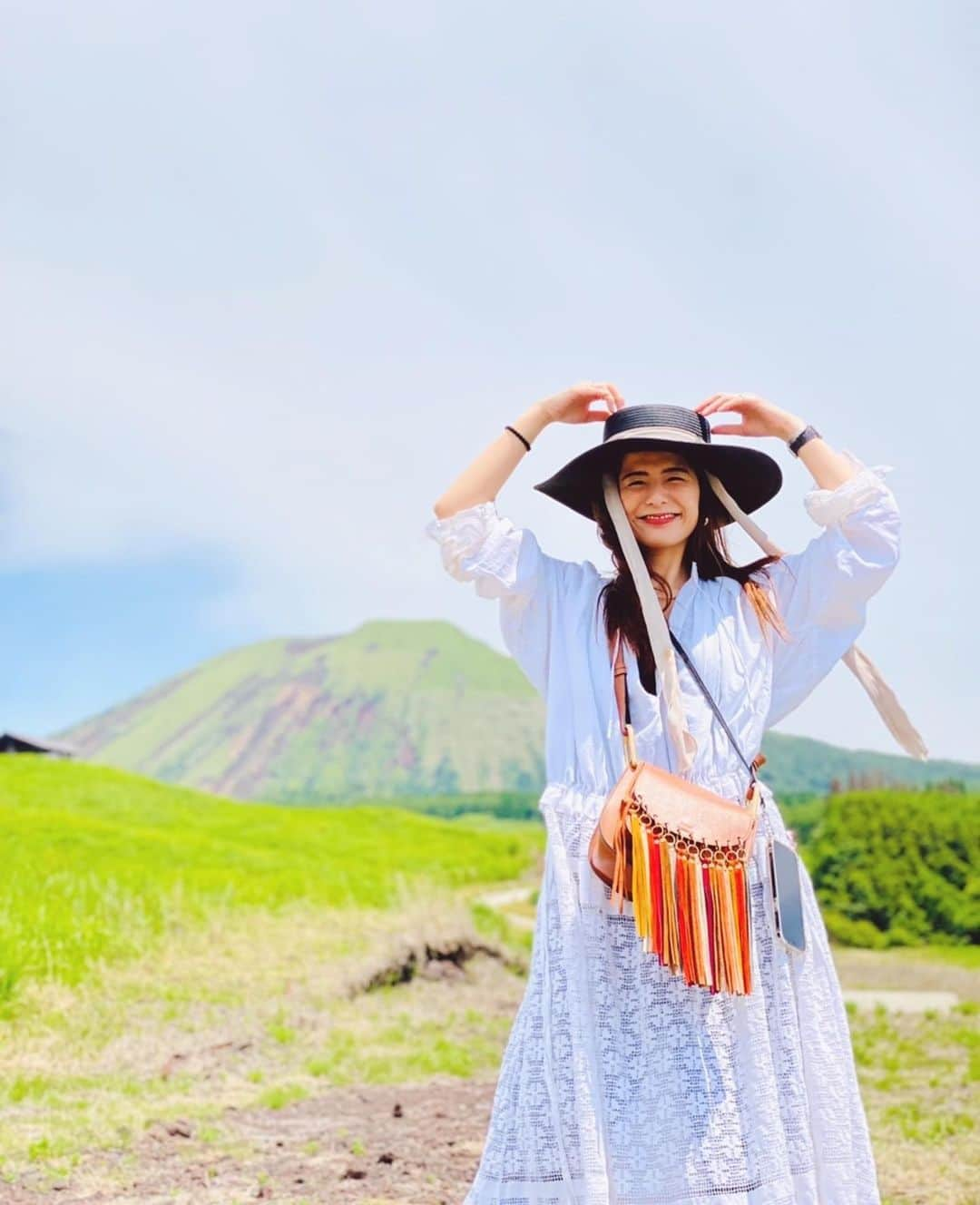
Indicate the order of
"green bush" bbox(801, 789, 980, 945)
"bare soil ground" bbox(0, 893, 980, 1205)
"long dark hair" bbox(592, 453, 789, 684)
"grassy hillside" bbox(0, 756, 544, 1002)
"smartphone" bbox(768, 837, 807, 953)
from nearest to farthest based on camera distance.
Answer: "smartphone" bbox(768, 837, 807, 953) < "long dark hair" bbox(592, 453, 789, 684) < "bare soil ground" bbox(0, 893, 980, 1205) < "grassy hillside" bbox(0, 756, 544, 1002) < "green bush" bbox(801, 789, 980, 945)

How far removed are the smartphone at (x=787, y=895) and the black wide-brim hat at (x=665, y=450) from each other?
31.7 inches

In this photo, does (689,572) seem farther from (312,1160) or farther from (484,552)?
(312,1160)

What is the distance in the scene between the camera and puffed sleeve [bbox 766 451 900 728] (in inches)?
109

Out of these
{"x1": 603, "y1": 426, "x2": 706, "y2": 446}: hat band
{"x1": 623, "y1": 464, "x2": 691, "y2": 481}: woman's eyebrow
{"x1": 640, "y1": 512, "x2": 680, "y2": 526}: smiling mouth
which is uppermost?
{"x1": 603, "y1": 426, "x2": 706, "y2": 446}: hat band

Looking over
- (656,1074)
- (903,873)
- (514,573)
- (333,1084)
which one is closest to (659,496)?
(514,573)

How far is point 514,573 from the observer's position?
275 centimetres

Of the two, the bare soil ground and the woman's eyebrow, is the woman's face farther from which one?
the bare soil ground

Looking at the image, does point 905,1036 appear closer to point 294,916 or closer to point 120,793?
point 294,916

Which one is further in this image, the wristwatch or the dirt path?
the dirt path

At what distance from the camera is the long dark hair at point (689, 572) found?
2.71 m

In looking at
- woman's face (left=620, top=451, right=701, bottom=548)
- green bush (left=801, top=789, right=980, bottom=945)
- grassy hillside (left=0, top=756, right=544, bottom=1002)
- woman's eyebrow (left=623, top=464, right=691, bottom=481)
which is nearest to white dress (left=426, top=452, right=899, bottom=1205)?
woman's face (left=620, top=451, right=701, bottom=548)

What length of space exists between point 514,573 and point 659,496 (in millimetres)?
380

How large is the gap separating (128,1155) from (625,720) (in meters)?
3.28

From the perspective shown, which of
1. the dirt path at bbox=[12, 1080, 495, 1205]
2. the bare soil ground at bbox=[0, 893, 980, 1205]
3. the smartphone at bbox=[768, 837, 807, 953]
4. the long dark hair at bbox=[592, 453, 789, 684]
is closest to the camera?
the smartphone at bbox=[768, 837, 807, 953]
